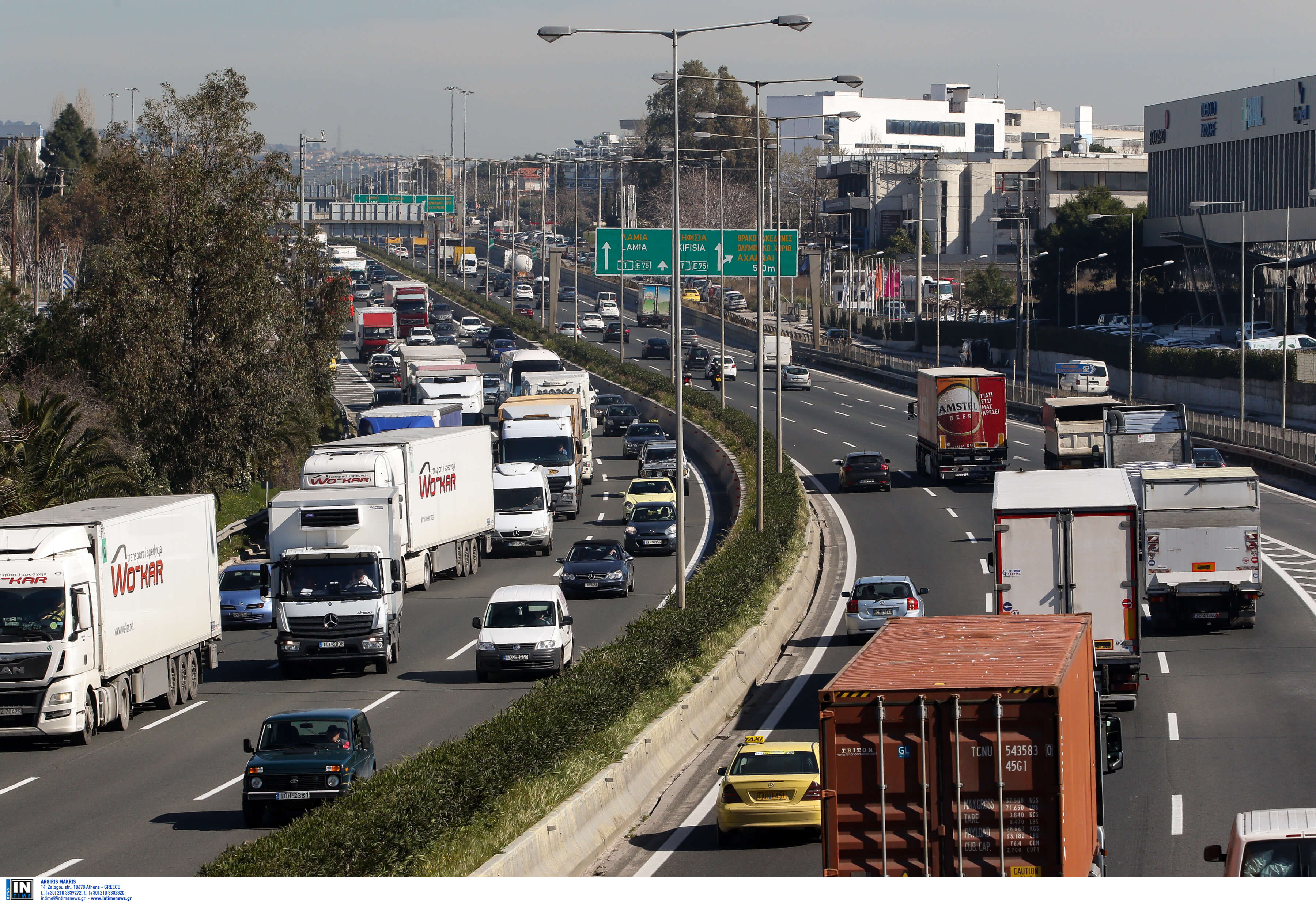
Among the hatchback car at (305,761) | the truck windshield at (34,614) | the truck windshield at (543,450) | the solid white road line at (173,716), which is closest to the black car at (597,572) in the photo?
the solid white road line at (173,716)

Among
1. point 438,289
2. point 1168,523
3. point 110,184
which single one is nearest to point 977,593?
point 1168,523

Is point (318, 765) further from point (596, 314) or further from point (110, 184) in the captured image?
point (596, 314)

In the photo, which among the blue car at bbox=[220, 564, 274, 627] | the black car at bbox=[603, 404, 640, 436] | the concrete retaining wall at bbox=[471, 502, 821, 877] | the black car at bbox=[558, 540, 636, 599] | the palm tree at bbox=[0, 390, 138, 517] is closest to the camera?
the concrete retaining wall at bbox=[471, 502, 821, 877]

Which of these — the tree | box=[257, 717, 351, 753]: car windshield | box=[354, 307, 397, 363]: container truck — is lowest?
box=[257, 717, 351, 753]: car windshield

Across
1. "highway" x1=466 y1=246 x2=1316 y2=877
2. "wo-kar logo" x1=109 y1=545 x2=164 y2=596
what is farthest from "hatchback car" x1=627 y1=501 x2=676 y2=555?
"wo-kar logo" x1=109 y1=545 x2=164 y2=596

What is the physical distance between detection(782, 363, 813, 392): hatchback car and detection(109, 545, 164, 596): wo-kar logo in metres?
61.7

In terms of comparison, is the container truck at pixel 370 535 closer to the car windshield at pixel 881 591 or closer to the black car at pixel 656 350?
the car windshield at pixel 881 591

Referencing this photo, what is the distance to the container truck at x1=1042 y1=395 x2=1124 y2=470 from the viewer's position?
49719 millimetres

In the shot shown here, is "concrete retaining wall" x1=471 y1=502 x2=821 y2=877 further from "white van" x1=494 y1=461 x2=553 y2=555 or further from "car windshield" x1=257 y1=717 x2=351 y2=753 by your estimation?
"white van" x1=494 y1=461 x2=553 y2=555

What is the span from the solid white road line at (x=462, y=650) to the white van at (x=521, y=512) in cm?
1211

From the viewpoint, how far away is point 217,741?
24.5 metres

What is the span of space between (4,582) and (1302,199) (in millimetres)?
89503

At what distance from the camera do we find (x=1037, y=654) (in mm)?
13203

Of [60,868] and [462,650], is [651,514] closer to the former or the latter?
[462,650]
